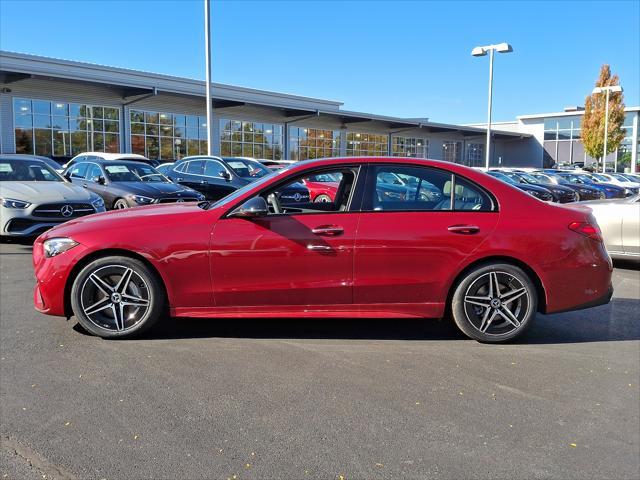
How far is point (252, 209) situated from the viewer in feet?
14.9

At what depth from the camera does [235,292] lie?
15.3ft

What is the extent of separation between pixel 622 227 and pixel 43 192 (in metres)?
9.22

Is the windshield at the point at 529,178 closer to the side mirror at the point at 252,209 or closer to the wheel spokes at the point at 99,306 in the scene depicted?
the side mirror at the point at 252,209

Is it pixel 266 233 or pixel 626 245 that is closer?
pixel 266 233

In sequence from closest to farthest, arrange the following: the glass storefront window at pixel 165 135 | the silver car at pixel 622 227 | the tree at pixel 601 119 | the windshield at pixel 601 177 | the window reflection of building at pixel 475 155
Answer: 1. the silver car at pixel 622 227
2. the windshield at pixel 601 177
3. the glass storefront window at pixel 165 135
4. the tree at pixel 601 119
5. the window reflection of building at pixel 475 155

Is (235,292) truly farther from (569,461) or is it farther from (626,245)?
(626,245)

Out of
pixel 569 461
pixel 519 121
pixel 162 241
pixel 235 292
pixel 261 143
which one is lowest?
pixel 569 461

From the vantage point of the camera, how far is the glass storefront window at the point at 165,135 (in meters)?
35.2

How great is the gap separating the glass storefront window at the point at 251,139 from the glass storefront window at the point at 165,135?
1.57 metres

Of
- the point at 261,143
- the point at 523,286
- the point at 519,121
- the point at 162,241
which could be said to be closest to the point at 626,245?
the point at 523,286

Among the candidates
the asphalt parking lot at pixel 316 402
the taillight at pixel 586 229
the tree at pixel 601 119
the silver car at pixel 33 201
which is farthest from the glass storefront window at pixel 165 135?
the tree at pixel 601 119

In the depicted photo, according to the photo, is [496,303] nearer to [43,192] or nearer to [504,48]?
[43,192]

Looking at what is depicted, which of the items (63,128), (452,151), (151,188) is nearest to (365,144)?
(452,151)

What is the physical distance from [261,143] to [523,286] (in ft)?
127
